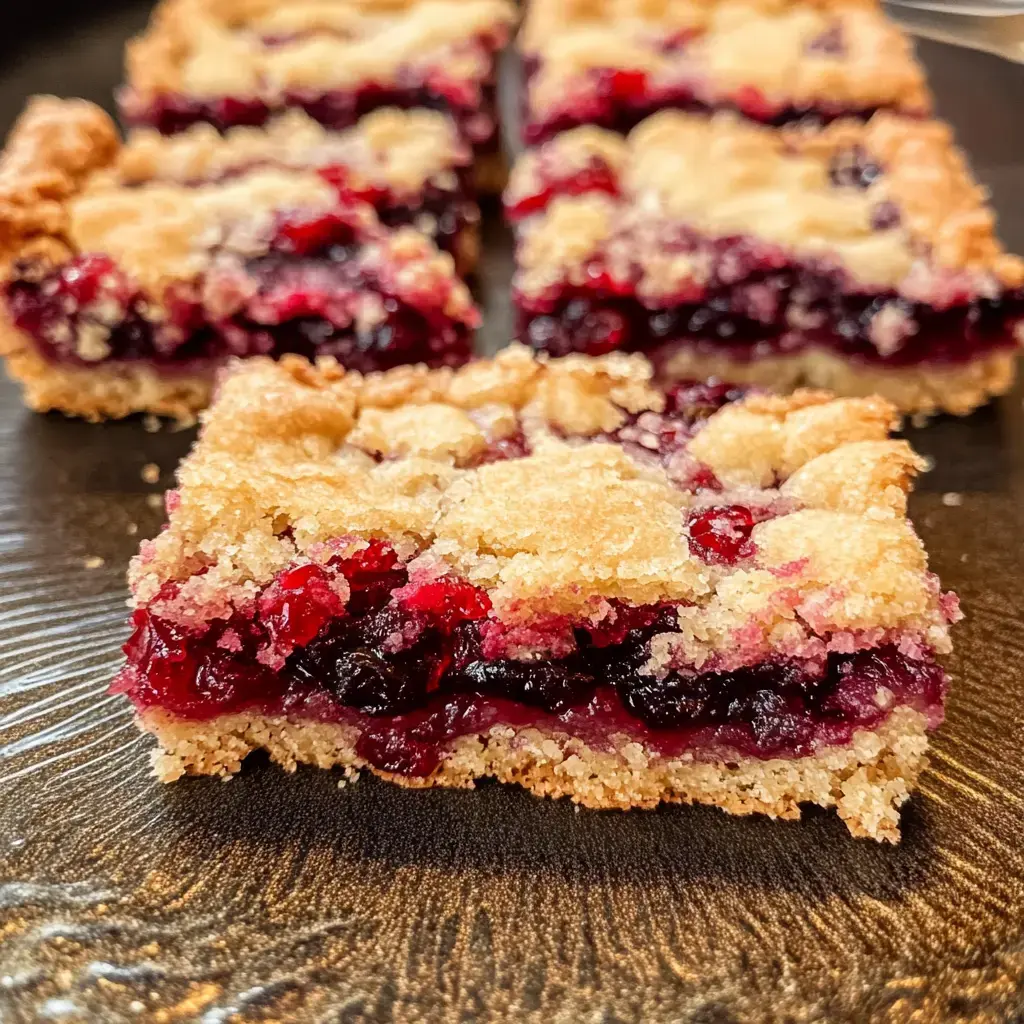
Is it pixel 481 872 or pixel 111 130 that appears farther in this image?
pixel 111 130

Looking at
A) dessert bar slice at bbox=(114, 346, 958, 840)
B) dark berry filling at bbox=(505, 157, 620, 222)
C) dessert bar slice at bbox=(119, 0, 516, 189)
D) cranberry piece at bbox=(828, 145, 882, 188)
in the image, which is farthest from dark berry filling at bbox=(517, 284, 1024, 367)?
dessert bar slice at bbox=(119, 0, 516, 189)

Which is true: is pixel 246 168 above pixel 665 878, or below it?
above

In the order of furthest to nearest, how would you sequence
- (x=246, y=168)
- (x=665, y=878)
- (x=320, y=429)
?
(x=246, y=168) → (x=320, y=429) → (x=665, y=878)

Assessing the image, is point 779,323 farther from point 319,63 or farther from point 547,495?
point 319,63

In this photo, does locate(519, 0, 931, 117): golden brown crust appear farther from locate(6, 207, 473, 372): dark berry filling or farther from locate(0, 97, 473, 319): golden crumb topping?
locate(6, 207, 473, 372): dark berry filling

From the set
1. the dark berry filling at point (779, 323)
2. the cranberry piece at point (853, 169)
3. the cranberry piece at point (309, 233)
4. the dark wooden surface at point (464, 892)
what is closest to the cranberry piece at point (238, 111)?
the cranberry piece at point (309, 233)

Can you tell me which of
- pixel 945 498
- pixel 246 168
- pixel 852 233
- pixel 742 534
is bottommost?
pixel 945 498

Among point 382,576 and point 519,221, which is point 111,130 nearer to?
point 519,221

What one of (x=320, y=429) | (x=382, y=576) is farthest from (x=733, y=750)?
(x=320, y=429)
